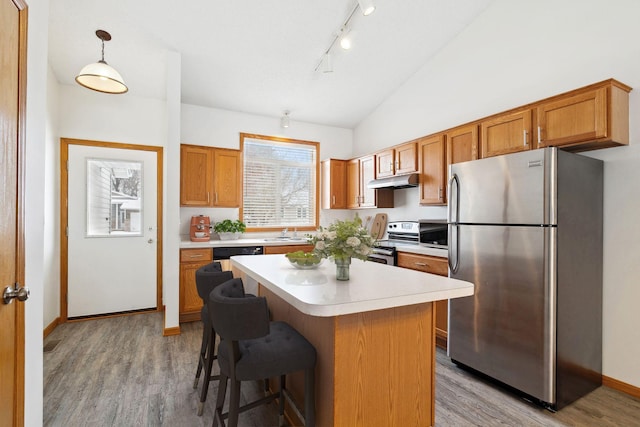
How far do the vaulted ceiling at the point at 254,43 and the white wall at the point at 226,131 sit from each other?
17 cm

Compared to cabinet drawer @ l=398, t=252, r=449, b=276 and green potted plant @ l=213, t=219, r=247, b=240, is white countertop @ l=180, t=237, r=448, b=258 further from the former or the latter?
green potted plant @ l=213, t=219, r=247, b=240

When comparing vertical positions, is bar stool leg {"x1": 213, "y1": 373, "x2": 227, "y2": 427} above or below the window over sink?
below

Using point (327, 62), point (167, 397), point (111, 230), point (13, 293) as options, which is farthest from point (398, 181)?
point (111, 230)

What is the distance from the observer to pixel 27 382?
1368 millimetres

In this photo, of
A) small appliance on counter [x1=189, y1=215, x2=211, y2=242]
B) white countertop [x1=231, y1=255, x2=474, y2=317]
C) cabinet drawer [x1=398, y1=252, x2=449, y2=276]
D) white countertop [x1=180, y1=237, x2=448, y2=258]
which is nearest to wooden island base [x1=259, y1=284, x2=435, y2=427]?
white countertop [x1=231, y1=255, x2=474, y2=317]

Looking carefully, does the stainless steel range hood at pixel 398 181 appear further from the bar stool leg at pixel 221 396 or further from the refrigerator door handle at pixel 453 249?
the bar stool leg at pixel 221 396

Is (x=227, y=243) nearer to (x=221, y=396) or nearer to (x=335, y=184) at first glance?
(x=335, y=184)

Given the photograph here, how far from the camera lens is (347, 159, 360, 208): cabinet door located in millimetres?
4949

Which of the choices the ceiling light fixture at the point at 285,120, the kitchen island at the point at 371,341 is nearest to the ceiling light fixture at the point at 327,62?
the ceiling light fixture at the point at 285,120

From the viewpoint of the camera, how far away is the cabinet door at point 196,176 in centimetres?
416

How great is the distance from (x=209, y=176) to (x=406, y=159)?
269cm

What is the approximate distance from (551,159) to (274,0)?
273 cm

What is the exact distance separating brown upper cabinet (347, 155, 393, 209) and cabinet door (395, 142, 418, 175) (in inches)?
19.7

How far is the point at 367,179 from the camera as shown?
473cm
